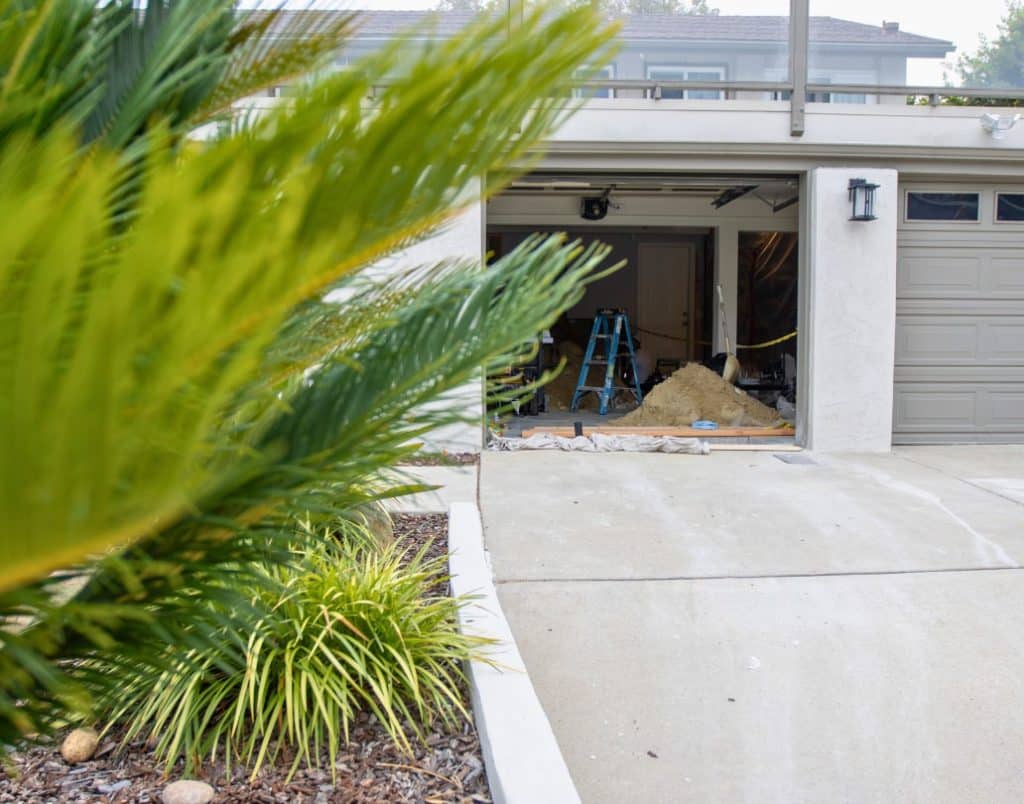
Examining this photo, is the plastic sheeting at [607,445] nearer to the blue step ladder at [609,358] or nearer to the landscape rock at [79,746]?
the blue step ladder at [609,358]

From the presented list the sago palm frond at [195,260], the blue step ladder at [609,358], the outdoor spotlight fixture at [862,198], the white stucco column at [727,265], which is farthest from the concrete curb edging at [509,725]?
the white stucco column at [727,265]

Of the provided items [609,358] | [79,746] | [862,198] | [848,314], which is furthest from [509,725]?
[609,358]

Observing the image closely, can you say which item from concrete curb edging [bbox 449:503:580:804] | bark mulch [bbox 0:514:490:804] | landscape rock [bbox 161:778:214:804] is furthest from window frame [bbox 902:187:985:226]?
landscape rock [bbox 161:778:214:804]

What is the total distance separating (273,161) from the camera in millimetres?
713

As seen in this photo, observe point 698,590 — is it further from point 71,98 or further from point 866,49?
point 866,49

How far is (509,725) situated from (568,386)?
11.2 metres

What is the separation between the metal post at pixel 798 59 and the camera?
776 centimetres

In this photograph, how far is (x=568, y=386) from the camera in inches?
536

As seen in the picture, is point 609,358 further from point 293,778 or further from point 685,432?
point 293,778

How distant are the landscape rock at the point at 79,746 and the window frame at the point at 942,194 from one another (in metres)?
8.07

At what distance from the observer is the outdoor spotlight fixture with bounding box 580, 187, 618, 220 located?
40.4 ft

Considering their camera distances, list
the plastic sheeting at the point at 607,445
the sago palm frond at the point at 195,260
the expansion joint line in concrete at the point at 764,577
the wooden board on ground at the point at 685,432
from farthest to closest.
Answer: the wooden board on ground at the point at 685,432 < the plastic sheeting at the point at 607,445 < the expansion joint line in concrete at the point at 764,577 < the sago palm frond at the point at 195,260

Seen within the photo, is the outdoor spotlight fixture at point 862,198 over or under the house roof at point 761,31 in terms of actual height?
under

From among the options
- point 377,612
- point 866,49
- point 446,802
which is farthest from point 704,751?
point 866,49
